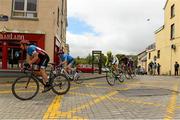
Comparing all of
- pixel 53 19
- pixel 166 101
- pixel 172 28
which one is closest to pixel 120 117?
pixel 166 101

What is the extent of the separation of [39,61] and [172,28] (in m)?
39.0

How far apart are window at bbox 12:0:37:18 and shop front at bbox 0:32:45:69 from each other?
1.39 meters

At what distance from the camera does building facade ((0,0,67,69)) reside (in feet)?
89.4

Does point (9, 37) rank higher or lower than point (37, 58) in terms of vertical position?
higher

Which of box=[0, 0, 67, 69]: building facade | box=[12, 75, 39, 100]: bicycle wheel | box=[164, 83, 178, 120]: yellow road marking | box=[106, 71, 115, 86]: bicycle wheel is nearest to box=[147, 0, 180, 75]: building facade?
box=[0, 0, 67, 69]: building facade

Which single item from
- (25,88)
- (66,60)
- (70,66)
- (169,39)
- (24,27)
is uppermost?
(169,39)

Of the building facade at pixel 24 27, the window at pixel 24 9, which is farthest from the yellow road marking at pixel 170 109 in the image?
the window at pixel 24 9

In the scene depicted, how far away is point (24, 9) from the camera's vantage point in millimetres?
27484

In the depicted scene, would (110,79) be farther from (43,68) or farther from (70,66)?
(43,68)

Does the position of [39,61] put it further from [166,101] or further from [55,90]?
[166,101]

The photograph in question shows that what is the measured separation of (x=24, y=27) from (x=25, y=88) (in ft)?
53.3

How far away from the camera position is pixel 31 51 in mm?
11883

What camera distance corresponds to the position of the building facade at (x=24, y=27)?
2723cm

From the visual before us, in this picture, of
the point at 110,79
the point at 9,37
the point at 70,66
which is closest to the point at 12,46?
the point at 9,37
